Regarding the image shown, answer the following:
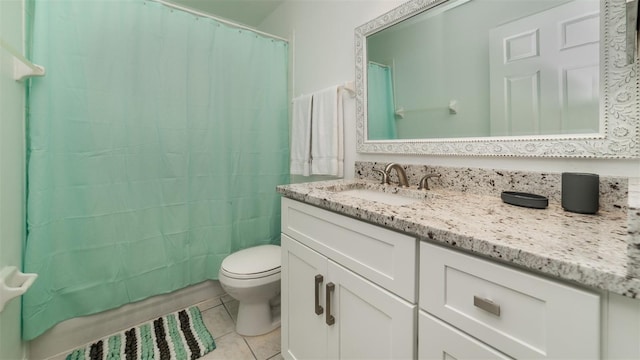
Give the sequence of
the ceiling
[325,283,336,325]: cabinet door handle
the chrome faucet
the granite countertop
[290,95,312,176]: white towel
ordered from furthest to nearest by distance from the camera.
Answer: the ceiling → [290,95,312,176]: white towel → the chrome faucet → [325,283,336,325]: cabinet door handle → the granite countertop

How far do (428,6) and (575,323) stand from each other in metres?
1.24

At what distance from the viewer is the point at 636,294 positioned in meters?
0.36

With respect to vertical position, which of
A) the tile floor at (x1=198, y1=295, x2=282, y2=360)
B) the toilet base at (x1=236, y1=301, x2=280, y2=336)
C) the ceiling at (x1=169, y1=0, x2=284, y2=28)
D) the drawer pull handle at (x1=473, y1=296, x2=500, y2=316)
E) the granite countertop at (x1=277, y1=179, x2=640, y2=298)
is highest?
the ceiling at (x1=169, y1=0, x2=284, y2=28)

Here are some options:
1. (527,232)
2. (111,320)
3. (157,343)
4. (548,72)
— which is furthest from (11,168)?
(548,72)

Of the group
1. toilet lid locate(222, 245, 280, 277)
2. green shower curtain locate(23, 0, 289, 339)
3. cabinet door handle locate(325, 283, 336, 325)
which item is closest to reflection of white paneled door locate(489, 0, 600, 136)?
cabinet door handle locate(325, 283, 336, 325)

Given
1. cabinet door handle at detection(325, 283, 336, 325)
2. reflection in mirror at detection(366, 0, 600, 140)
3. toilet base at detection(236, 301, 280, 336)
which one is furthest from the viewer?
toilet base at detection(236, 301, 280, 336)

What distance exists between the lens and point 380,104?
1382mm

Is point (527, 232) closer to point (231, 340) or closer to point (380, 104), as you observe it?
point (380, 104)

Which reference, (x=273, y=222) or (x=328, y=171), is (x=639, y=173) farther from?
(x=273, y=222)

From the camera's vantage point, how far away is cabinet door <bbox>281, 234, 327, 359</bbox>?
965mm

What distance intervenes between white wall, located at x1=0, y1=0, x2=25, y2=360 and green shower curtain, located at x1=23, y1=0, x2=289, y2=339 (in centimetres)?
5

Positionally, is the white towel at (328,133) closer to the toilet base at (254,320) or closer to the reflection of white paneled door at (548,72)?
the reflection of white paneled door at (548,72)

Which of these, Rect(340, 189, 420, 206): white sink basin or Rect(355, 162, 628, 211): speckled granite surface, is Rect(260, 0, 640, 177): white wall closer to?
Rect(355, 162, 628, 211): speckled granite surface

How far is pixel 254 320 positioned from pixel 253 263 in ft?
1.06
